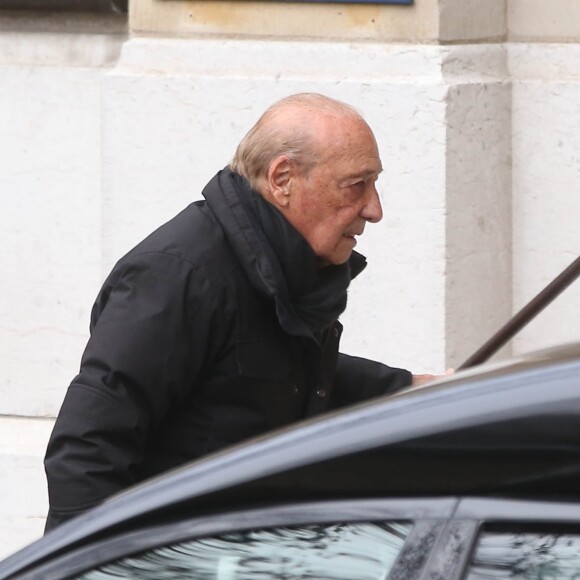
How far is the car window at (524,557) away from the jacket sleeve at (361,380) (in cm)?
183

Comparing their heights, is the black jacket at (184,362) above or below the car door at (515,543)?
above

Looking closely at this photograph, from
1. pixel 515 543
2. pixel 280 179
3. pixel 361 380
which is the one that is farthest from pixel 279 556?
pixel 361 380

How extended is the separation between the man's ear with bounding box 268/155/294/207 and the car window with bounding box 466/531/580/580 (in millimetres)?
1518

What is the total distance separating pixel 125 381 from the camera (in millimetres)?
2885

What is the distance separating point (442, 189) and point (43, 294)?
4.98 ft

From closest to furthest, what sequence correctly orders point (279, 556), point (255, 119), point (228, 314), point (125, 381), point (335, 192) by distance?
point (279, 556) → point (125, 381) → point (228, 314) → point (335, 192) → point (255, 119)

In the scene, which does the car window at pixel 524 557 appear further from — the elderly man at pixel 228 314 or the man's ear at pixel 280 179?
the man's ear at pixel 280 179

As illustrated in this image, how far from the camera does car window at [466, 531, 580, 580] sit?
5.37ft

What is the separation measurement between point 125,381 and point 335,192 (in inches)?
23.1

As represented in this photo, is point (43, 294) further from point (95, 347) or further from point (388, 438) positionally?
point (388, 438)

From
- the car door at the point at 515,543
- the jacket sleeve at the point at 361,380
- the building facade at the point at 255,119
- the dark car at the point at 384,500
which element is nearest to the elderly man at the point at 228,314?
the jacket sleeve at the point at 361,380

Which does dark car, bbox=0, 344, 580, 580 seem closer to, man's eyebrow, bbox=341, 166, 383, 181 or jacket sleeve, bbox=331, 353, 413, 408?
man's eyebrow, bbox=341, 166, 383, 181

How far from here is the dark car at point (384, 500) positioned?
1652 millimetres

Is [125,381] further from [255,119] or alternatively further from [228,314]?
[255,119]
